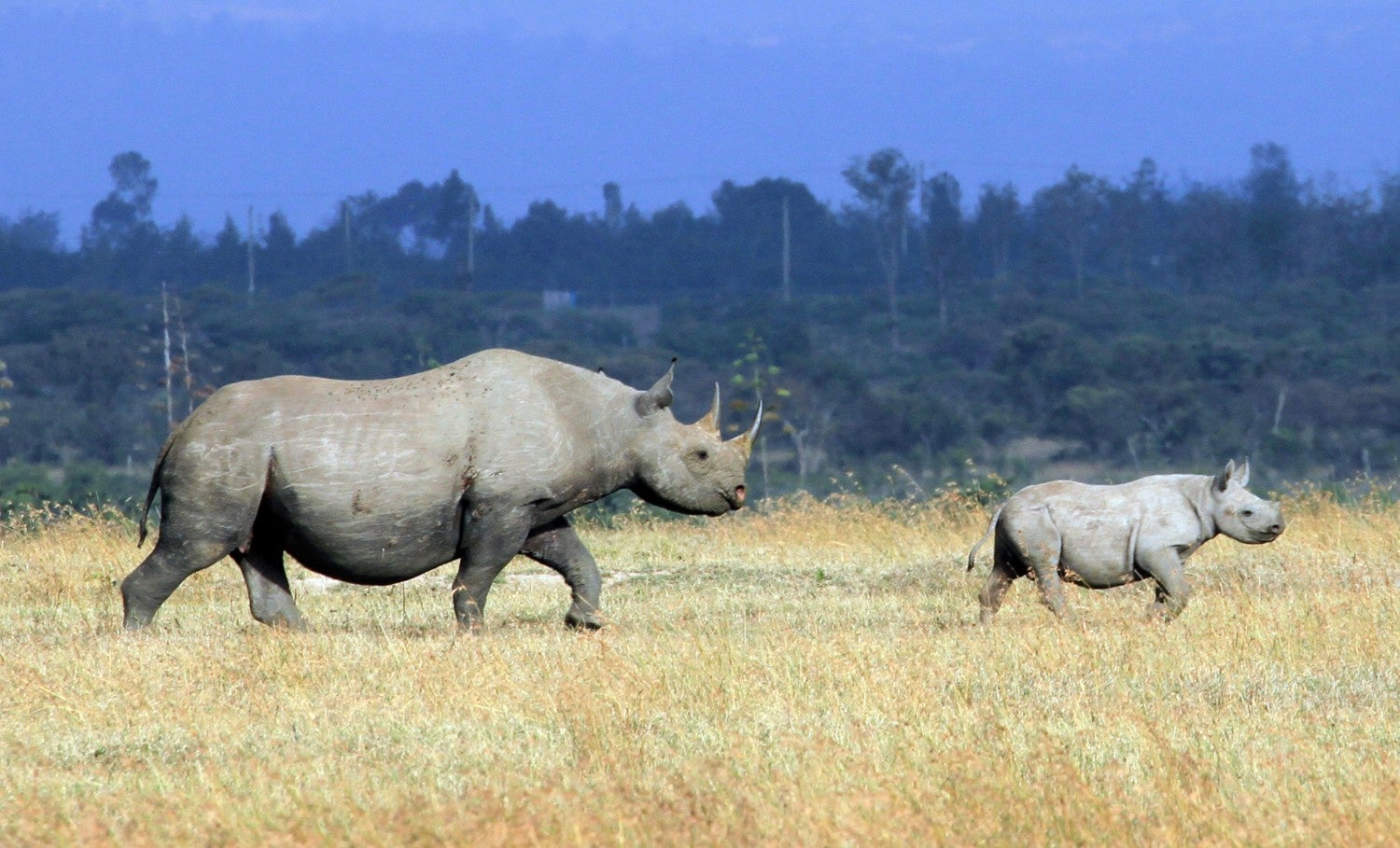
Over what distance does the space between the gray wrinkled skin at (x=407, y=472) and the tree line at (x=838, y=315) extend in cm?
1094

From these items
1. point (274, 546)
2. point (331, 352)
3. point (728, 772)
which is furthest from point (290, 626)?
point (331, 352)

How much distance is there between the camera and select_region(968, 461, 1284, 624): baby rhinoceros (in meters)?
9.59

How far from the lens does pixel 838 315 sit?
6706cm

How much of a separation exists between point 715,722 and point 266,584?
11.5 ft

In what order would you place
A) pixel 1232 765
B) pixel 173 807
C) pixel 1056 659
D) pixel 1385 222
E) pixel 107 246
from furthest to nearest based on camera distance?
1. pixel 107 246
2. pixel 1385 222
3. pixel 1056 659
4. pixel 1232 765
5. pixel 173 807

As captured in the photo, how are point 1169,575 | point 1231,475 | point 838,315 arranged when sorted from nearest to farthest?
point 1169,575 → point 1231,475 → point 838,315

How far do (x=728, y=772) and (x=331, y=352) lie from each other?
174 ft

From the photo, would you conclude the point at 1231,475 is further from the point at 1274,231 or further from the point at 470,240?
the point at 470,240

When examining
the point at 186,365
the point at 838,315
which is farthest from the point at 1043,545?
the point at 838,315

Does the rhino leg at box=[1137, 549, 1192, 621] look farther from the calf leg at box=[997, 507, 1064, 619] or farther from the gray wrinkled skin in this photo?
the gray wrinkled skin

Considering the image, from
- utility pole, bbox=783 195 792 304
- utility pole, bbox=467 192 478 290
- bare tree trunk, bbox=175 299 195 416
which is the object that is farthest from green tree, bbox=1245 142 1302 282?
bare tree trunk, bbox=175 299 195 416

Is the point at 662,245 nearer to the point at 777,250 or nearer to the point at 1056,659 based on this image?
the point at 777,250

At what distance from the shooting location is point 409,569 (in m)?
9.52

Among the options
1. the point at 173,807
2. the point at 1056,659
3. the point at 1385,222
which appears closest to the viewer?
the point at 173,807
